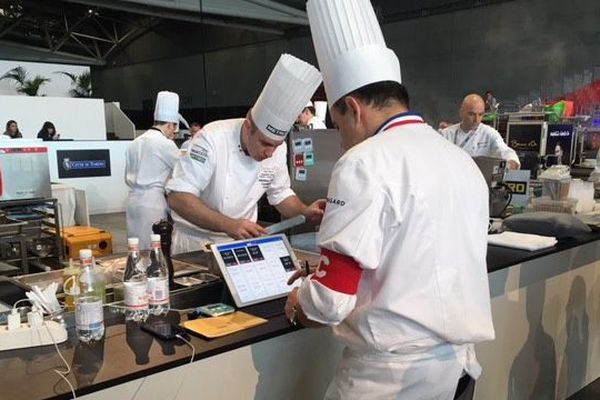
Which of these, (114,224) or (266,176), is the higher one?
(266,176)

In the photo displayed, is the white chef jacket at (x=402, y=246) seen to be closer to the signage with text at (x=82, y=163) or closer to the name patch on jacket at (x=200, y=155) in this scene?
the name patch on jacket at (x=200, y=155)

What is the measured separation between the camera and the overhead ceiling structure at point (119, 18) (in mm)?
10750

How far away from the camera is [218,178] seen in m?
2.18

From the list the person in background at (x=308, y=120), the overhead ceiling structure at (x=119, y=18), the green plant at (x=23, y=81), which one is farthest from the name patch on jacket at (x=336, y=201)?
the green plant at (x=23, y=81)

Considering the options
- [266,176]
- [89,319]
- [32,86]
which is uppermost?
[32,86]

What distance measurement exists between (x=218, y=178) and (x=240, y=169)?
0.10 meters

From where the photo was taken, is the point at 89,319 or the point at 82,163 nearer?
the point at 89,319

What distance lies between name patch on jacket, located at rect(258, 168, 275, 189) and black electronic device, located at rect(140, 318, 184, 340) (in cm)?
103

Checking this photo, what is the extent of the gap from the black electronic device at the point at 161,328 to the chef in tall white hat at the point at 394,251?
31 centimetres

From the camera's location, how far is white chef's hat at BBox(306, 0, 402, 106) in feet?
3.85

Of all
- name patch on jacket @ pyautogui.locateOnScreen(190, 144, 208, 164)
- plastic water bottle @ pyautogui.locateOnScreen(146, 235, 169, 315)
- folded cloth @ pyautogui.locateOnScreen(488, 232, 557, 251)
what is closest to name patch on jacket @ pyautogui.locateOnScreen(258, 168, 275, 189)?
name patch on jacket @ pyautogui.locateOnScreen(190, 144, 208, 164)

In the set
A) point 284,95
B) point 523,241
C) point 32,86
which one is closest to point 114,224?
point 284,95

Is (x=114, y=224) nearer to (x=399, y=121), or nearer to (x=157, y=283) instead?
(x=157, y=283)

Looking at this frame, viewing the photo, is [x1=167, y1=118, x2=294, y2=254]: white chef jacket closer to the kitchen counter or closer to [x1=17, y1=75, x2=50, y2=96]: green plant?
the kitchen counter
